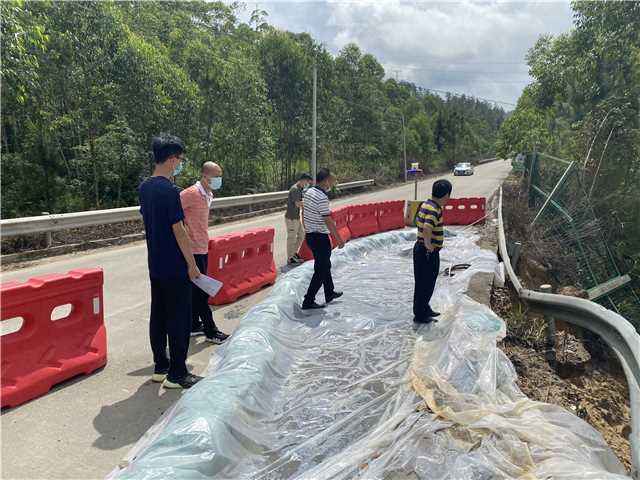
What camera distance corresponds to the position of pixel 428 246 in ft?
17.6

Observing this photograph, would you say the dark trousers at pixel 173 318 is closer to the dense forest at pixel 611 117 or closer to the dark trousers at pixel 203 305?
the dark trousers at pixel 203 305

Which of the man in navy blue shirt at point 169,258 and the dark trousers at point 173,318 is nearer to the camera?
the man in navy blue shirt at point 169,258

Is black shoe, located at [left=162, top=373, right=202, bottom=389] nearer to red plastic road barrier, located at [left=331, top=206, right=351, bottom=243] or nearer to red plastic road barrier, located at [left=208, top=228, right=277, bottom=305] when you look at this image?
red plastic road barrier, located at [left=208, top=228, right=277, bottom=305]

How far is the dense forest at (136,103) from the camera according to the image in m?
13.9

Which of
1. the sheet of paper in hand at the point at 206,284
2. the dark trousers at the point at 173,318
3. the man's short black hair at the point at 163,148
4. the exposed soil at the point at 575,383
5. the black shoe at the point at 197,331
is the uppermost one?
the man's short black hair at the point at 163,148

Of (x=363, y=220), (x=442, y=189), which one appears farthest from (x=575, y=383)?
(x=363, y=220)

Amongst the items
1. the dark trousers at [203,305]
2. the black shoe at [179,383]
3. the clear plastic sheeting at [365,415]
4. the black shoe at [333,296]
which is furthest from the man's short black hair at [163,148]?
the black shoe at [333,296]

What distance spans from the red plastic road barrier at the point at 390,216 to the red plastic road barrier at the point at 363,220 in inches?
11.8

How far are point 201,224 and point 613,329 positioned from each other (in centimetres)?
402

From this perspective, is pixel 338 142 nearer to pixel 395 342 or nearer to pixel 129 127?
pixel 129 127

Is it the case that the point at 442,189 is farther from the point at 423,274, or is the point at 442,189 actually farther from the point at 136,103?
the point at 136,103

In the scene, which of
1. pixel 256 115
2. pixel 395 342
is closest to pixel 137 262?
pixel 395 342

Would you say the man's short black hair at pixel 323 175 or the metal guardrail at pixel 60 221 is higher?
the man's short black hair at pixel 323 175

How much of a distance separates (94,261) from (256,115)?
14.5 meters
